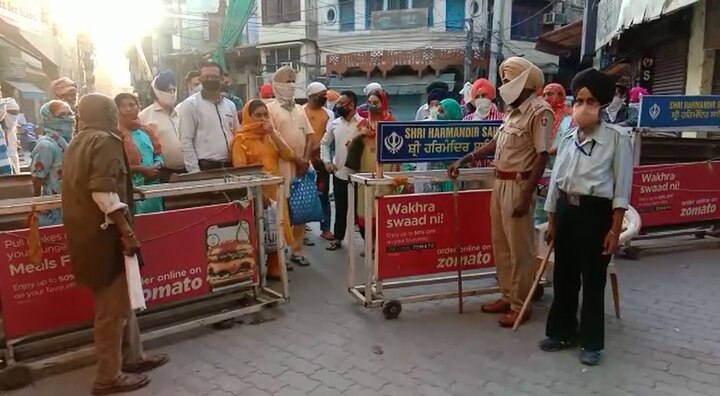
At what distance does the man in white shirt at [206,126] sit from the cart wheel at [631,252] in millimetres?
4240

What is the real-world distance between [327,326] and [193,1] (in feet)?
118

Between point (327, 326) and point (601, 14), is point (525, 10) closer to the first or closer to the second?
point (601, 14)

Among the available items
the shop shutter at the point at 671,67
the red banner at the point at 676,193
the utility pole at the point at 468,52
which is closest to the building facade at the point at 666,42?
the shop shutter at the point at 671,67

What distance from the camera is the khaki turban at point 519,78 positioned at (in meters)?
3.77

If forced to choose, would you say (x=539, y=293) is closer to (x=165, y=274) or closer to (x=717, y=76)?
(x=165, y=274)

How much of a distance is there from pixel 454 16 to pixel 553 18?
482cm

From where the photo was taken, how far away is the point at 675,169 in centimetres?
583

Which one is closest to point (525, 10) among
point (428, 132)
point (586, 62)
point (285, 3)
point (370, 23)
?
point (370, 23)

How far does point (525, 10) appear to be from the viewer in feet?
80.8

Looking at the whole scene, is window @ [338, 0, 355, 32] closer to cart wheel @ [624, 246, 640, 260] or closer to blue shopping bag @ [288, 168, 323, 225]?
blue shopping bag @ [288, 168, 323, 225]

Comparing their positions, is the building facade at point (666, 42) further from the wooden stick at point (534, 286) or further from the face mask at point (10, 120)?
the face mask at point (10, 120)

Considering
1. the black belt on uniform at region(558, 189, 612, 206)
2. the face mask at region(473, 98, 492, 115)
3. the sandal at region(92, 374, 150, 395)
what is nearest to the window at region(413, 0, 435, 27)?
the face mask at region(473, 98, 492, 115)

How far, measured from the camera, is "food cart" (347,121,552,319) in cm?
407

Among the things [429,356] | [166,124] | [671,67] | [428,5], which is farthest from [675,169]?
[428,5]
